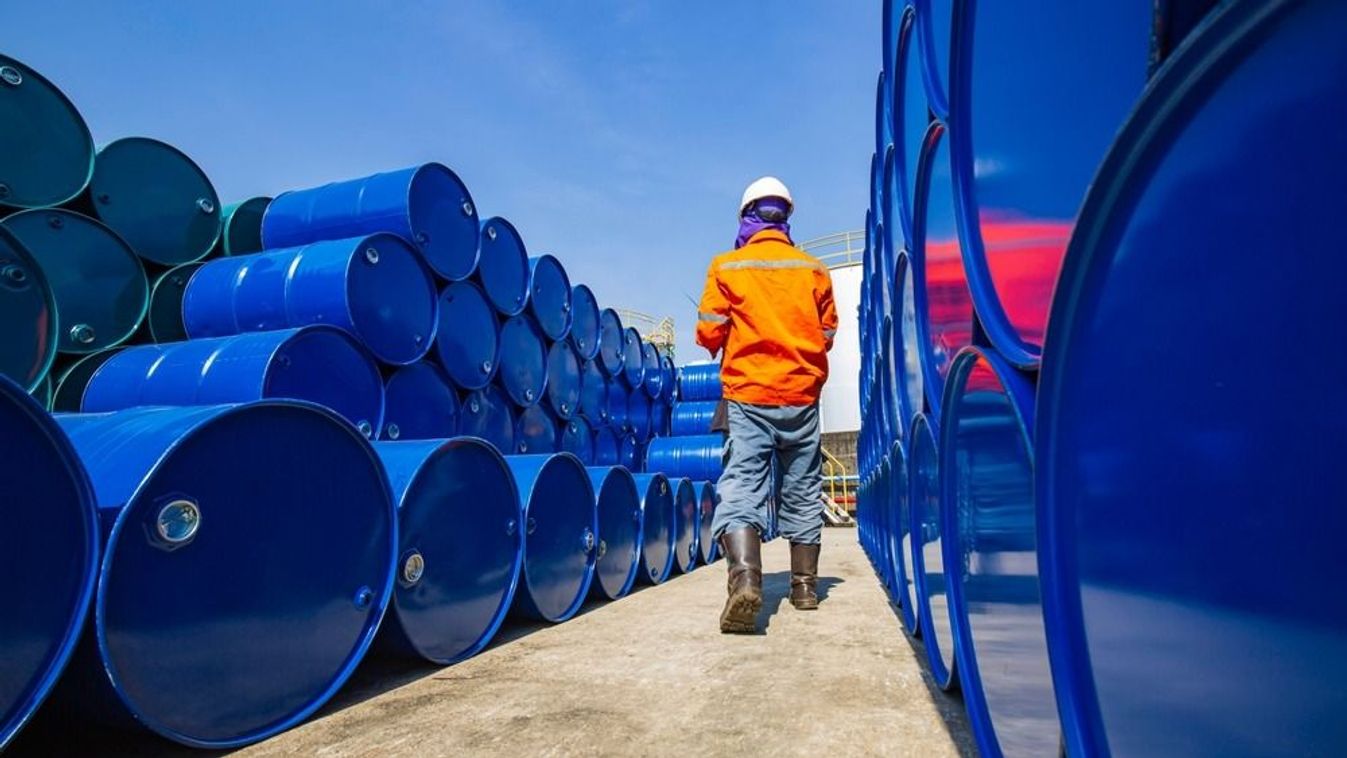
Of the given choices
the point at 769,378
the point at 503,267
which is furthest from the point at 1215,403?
the point at 503,267

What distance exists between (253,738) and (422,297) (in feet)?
7.59

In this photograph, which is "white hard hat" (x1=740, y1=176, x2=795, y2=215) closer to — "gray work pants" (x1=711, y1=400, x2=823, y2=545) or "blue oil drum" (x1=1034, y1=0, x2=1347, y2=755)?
"gray work pants" (x1=711, y1=400, x2=823, y2=545)

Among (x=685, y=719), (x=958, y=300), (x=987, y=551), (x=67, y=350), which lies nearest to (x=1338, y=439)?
(x=987, y=551)

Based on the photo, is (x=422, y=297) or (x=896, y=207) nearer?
(x=896, y=207)

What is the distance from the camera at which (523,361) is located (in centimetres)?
452

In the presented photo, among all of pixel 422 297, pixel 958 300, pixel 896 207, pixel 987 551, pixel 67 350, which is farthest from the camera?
pixel 422 297

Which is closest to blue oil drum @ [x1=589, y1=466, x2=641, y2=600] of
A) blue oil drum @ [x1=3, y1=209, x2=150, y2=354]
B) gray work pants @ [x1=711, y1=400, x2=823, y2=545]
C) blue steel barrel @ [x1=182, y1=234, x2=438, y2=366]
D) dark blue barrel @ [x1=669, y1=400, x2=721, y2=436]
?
gray work pants @ [x1=711, y1=400, x2=823, y2=545]

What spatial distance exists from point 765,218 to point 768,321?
0.52m

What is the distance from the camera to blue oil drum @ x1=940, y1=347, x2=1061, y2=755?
32.9 inches

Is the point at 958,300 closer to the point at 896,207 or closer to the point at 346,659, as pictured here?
the point at 896,207

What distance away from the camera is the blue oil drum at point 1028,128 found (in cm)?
67

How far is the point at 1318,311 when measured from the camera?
0.39 meters

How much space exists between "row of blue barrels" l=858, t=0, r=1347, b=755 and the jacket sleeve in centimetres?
178

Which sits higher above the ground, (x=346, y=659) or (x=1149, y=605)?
(x=1149, y=605)
